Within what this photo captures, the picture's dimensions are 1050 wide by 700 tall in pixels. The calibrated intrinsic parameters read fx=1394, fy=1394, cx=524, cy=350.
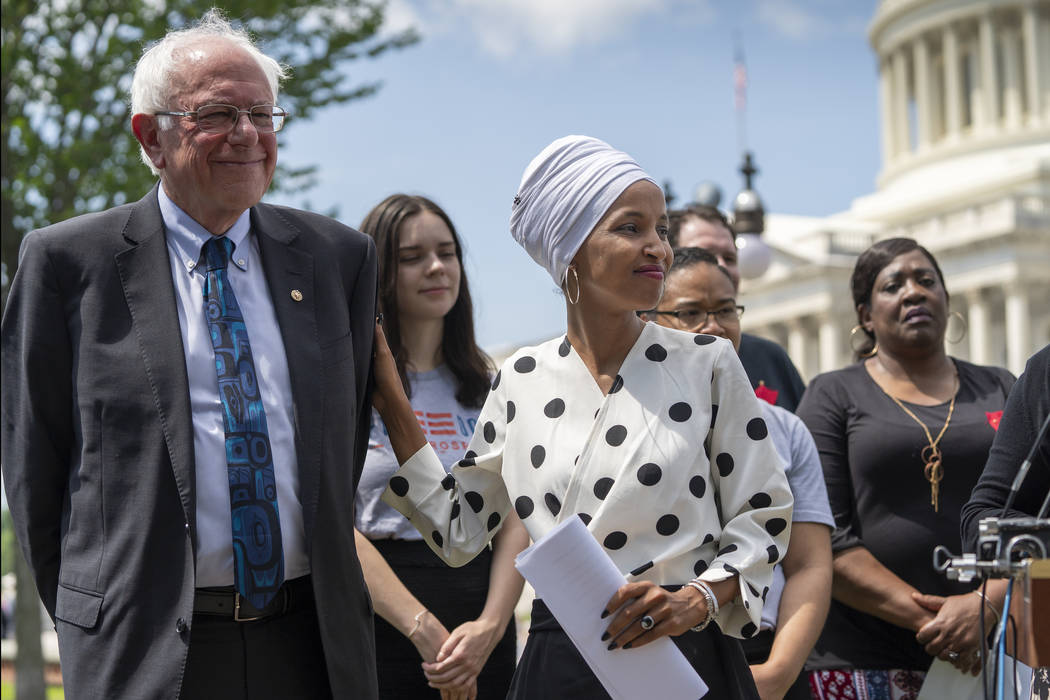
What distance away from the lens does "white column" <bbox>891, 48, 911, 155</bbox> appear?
241ft

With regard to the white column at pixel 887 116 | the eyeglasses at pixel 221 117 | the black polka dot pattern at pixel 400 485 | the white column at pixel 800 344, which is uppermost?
the white column at pixel 887 116

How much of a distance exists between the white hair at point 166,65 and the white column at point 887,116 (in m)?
73.4

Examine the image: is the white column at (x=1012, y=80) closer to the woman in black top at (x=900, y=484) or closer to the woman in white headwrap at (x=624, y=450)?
the woman in black top at (x=900, y=484)

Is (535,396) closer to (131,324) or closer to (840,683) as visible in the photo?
(131,324)

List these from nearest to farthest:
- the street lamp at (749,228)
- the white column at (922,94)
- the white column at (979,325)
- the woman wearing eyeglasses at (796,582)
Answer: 1. the woman wearing eyeglasses at (796,582)
2. the street lamp at (749,228)
3. the white column at (979,325)
4. the white column at (922,94)

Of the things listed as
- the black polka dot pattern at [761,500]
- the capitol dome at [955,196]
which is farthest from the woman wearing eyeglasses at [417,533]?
the capitol dome at [955,196]

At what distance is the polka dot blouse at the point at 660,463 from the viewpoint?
3.15 m

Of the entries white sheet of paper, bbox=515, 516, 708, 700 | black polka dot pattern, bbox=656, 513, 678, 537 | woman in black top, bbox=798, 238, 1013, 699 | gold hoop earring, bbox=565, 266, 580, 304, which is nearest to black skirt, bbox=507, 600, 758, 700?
white sheet of paper, bbox=515, 516, 708, 700

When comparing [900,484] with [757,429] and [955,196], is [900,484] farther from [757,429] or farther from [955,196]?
[955,196]

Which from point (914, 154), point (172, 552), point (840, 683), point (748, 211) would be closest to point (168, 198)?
point (172, 552)

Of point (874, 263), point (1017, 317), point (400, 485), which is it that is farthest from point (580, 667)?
point (1017, 317)

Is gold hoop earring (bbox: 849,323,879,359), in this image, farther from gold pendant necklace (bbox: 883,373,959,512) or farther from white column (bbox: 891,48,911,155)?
white column (bbox: 891,48,911,155)

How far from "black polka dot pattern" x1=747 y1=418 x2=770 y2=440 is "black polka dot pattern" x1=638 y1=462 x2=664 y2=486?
0.79 feet

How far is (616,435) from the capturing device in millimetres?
3221
